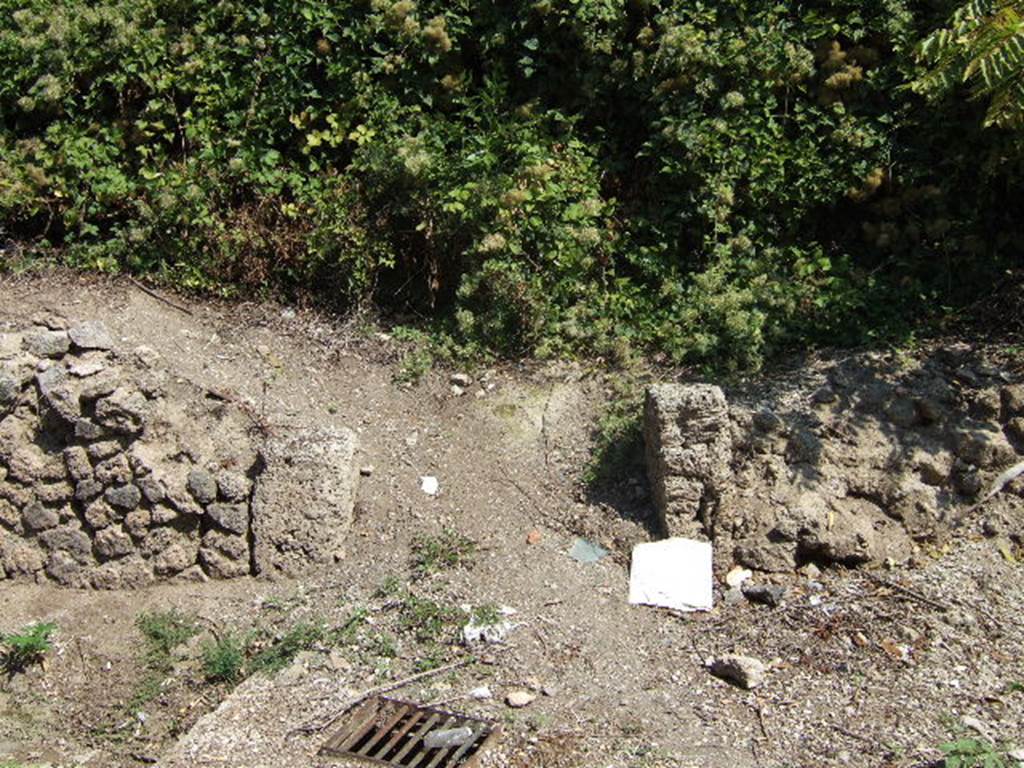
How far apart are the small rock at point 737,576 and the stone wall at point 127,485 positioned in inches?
72.4

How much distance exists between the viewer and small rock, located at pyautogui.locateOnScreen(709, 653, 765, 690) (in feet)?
15.5

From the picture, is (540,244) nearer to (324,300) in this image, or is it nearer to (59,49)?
(324,300)

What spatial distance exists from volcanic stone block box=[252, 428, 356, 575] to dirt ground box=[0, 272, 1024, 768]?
0.11m

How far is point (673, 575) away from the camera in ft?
17.8

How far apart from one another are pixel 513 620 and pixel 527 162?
2.72 meters

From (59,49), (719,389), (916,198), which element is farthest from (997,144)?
(59,49)

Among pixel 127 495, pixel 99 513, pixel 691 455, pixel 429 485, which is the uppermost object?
pixel 691 455

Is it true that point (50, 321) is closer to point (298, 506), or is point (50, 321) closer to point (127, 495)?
point (127, 495)

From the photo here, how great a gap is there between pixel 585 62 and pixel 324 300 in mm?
2178

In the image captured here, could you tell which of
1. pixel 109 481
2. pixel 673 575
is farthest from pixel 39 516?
pixel 673 575

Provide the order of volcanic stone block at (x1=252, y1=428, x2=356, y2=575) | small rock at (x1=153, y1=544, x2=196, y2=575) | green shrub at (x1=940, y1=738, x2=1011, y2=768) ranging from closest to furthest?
green shrub at (x1=940, y1=738, x2=1011, y2=768) → volcanic stone block at (x1=252, y1=428, x2=356, y2=575) → small rock at (x1=153, y1=544, x2=196, y2=575)

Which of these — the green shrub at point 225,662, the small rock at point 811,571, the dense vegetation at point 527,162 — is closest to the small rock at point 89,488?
the green shrub at point 225,662

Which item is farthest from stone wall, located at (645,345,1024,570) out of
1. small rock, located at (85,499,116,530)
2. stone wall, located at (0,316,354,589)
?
small rock, located at (85,499,116,530)

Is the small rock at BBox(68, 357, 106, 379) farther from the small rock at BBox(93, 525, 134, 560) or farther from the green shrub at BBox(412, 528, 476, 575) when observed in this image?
the green shrub at BBox(412, 528, 476, 575)
